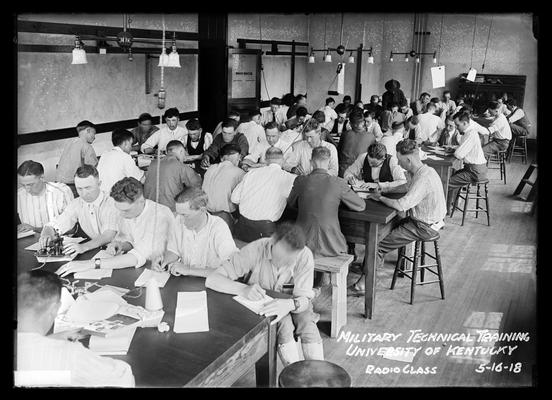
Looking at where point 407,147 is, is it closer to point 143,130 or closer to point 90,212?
point 90,212

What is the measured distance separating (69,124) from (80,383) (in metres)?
5.35

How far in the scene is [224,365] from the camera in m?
2.56

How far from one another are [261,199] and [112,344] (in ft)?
8.32

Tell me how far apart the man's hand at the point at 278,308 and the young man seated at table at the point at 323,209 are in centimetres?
144

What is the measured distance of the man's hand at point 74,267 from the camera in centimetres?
333

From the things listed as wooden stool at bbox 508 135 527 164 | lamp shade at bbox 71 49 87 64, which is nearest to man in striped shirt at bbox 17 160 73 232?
lamp shade at bbox 71 49 87 64

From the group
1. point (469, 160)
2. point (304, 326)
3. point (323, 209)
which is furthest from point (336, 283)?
point (469, 160)

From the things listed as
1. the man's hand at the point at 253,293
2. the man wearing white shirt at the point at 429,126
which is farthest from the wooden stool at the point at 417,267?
the man wearing white shirt at the point at 429,126

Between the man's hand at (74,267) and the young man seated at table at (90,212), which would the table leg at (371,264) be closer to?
the young man seated at table at (90,212)

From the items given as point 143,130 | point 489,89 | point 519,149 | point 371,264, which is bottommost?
point 371,264

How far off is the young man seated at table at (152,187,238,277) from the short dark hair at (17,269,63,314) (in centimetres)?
107

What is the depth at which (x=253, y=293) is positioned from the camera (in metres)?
A: 3.04

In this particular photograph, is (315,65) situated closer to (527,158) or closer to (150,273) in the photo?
(527,158)

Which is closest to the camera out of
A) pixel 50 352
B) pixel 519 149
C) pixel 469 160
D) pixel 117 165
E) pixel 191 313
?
pixel 50 352
